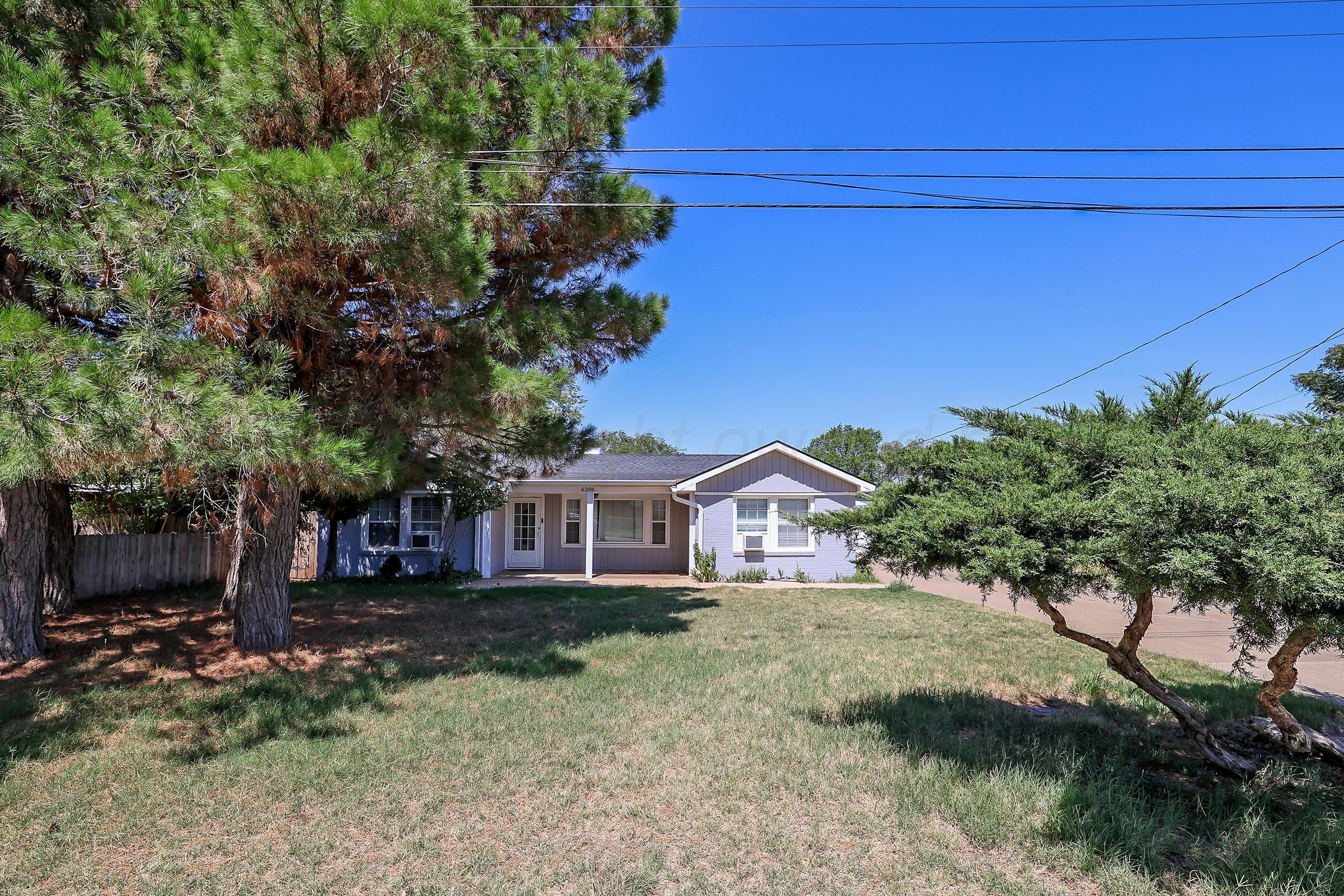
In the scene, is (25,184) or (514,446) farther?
(514,446)

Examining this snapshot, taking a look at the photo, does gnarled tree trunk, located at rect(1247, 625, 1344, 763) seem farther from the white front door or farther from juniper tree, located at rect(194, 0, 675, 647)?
the white front door


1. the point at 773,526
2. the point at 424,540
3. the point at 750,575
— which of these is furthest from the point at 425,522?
the point at 773,526

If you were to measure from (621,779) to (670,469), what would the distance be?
13713mm

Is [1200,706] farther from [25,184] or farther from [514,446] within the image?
[25,184]

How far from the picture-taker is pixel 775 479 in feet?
54.0

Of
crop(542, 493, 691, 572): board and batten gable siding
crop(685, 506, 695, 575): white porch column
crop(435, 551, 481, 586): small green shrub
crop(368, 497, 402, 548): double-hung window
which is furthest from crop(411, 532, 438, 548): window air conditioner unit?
crop(685, 506, 695, 575): white porch column

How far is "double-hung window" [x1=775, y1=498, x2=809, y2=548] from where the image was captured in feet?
54.1

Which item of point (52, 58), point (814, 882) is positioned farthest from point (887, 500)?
point (52, 58)

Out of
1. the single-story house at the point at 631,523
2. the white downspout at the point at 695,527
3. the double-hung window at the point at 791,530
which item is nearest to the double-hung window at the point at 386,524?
the single-story house at the point at 631,523

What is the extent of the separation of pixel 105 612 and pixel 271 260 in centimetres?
790

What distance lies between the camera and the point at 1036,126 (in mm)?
6980

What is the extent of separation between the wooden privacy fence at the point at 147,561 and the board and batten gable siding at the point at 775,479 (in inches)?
361

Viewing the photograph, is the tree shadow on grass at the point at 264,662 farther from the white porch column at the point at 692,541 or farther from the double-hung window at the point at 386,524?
the white porch column at the point at 692,541

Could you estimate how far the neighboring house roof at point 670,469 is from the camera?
16219 millimetres
